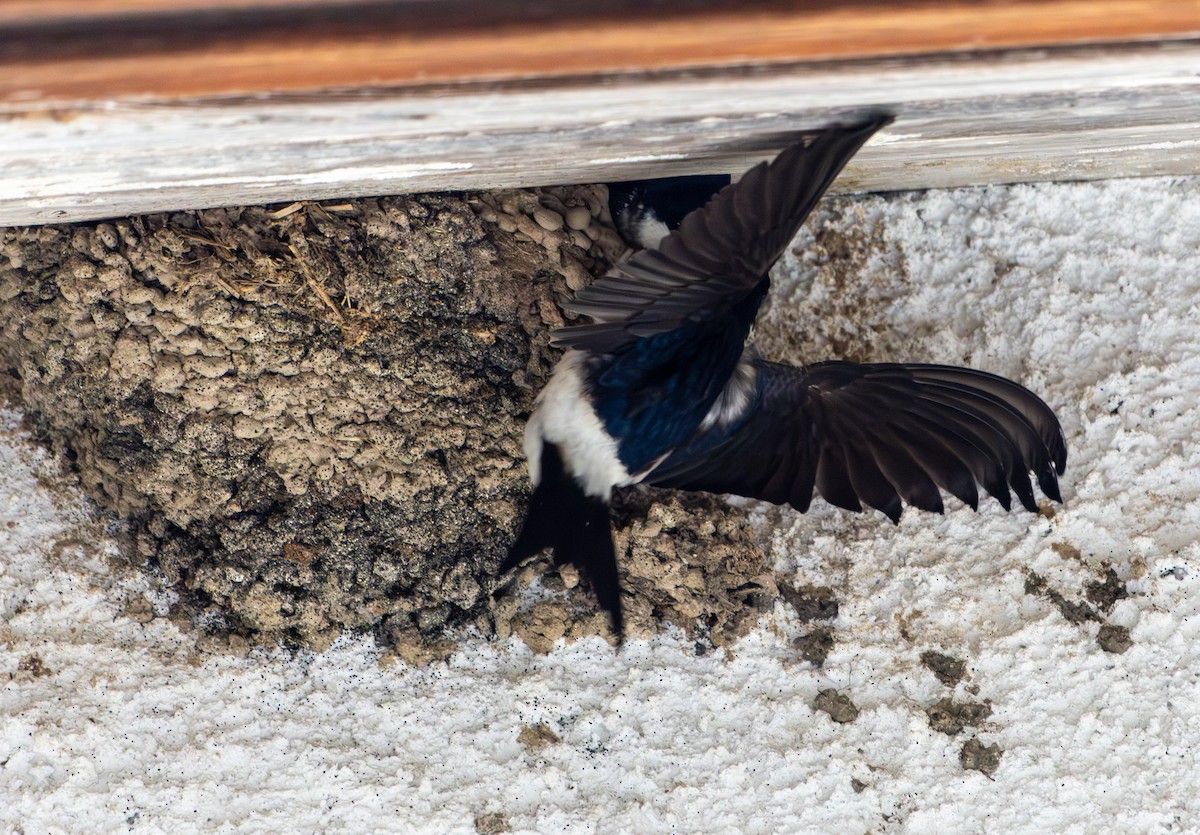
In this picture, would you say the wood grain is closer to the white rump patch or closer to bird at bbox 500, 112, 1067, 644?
bird at bbox 500, 112, 1067, 644

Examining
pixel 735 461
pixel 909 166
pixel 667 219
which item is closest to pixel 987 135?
pixel 909 166

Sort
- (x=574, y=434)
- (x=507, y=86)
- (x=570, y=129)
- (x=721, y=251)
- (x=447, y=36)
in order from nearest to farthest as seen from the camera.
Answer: (x=447, y=36)
(x=507, y=86)
(x=570, y=129)
(x=721, y=251)
(x=574, y=434)

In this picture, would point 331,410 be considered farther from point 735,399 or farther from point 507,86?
point 507,86

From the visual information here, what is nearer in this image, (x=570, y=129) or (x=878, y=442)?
(x=570, y=129)

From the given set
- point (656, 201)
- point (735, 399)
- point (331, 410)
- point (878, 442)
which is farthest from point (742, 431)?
point (331, 410)

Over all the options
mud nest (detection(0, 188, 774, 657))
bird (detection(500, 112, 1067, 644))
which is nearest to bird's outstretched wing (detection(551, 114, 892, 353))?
bird (detection(500, 112, 1067, 644))
